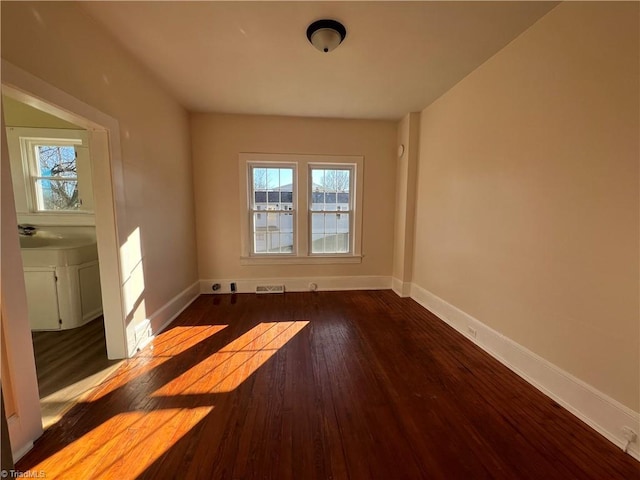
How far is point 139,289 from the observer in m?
2.40

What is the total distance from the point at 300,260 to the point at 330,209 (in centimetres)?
93

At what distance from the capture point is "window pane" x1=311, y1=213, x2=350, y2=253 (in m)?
4.11

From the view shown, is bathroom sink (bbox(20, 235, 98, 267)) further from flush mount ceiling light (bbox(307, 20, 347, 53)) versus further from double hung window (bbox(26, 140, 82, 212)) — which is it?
flush mount ceiling light (bbox(307, 20, 347, 53))

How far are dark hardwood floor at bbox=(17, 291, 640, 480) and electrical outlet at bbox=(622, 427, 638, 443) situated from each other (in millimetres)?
80

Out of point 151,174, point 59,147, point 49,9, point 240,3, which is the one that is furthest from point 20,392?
point 59,147

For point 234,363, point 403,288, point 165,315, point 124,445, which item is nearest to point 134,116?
point 165,315

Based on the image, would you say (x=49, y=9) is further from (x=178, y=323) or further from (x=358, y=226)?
(x=358, y=226)

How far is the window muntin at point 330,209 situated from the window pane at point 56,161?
9.85ft

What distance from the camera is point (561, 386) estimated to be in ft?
5.71

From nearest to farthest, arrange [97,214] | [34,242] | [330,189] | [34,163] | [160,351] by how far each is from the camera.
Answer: [97,214] < [160,351] < [34,242] < [34,163] < [330,189]

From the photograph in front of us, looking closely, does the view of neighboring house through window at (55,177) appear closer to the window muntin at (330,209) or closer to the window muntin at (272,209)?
the window muntin at (272,209)

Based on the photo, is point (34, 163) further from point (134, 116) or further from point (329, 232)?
point (329, 232)

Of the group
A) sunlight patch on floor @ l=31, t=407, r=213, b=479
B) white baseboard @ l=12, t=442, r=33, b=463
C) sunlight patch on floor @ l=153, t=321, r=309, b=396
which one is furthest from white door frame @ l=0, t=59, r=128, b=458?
sunlight patch on floor @ l=153, t=321, r=309, b=396

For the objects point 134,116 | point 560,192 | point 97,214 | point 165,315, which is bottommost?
point 165,315
